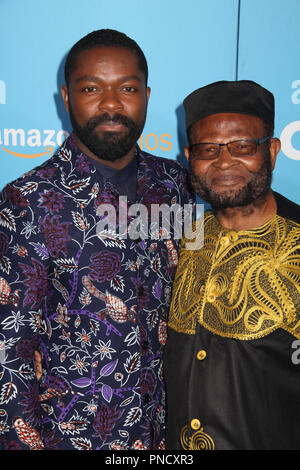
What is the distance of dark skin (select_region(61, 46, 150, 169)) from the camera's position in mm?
1473

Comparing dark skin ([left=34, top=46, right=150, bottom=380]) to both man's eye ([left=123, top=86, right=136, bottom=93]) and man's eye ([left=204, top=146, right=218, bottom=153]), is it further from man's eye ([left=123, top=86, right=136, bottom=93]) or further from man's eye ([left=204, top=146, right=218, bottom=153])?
man's eye ([left=204, top=146, right=218, bottom=153])

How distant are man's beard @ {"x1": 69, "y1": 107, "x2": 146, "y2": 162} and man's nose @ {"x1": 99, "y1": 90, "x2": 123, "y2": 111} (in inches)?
0.9

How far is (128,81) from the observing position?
150 centimetres

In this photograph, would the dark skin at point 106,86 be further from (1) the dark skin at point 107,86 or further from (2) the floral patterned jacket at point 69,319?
(2) the floral patterned jacket at point 69,319

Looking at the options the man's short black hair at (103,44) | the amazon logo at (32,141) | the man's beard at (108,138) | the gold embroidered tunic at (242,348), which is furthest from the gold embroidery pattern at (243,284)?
the amazon logo at (32,141)

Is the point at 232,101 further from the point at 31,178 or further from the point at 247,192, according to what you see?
the point at 31,178

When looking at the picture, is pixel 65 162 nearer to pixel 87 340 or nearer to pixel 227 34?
pixel 87 340

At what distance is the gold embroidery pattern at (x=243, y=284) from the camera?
139 cm

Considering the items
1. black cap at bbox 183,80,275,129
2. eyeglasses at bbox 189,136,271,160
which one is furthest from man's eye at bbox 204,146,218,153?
black cap at bbox 183,80,275,129

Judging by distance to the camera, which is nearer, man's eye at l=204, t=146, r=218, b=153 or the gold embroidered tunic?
the gold embroidered tunic

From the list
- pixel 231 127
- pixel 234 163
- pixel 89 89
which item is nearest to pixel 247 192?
pixel 234 163

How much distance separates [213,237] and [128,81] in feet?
1.97

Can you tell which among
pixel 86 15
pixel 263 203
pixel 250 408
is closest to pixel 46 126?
pixel 86 15

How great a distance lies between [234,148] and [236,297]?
0.48 metres
